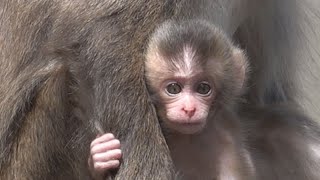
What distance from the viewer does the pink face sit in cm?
364

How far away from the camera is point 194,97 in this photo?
3.69 metres

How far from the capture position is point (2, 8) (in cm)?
398

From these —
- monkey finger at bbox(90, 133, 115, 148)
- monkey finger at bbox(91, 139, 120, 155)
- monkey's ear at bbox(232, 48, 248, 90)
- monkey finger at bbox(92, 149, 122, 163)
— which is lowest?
monkey finger at bbox(92, 149, 122, 163)

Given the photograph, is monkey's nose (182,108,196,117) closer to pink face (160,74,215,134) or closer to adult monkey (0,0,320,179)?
pink face (160,74,215,134)

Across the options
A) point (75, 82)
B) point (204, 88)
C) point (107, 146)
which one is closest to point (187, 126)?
point (204, 88)

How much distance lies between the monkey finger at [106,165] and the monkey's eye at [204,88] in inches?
13.7

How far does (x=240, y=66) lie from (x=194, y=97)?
0.25 meters

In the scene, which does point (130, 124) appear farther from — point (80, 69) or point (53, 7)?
point (53, 7)

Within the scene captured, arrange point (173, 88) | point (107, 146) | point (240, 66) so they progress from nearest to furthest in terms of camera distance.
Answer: point (107, 146) < point (173, 88) < point (240, 66)

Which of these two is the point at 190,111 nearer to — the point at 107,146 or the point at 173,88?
the point at 173,88

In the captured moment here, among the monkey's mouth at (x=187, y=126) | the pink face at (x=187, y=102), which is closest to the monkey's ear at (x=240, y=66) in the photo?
the pink face at (x=187, y=102)

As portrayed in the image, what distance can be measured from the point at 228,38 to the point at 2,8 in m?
0.78

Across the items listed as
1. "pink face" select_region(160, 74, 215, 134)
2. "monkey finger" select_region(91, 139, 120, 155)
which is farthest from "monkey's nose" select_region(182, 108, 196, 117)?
"monkey finger" select_region(91, 139, 120, 155)

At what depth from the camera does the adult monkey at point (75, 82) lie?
3658 millimetres
